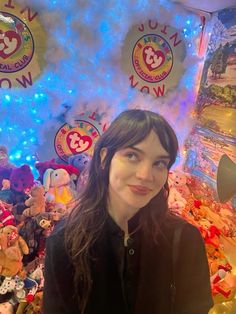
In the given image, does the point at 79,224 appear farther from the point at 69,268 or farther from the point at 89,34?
the point at 89,34

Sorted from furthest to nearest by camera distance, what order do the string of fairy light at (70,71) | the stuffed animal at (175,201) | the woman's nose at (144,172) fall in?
the stuffed animal at (175,201) → the string of fairy light at (70,71) → the woman's nose at (144,172)

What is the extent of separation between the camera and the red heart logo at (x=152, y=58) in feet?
4.24

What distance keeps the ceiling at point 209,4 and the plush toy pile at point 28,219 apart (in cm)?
72

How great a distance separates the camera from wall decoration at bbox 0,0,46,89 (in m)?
1.14

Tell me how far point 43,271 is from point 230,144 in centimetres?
87

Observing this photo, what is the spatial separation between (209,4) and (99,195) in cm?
86

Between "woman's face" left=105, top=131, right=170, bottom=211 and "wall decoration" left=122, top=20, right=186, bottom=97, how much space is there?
297 mm

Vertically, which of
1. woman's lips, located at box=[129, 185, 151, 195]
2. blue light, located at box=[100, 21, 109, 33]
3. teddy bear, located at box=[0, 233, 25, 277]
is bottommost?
teddy bear, located at box=[0, 233, 25, 277]

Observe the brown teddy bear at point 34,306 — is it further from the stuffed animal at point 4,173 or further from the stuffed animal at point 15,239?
the stuffed animal at point 4,173

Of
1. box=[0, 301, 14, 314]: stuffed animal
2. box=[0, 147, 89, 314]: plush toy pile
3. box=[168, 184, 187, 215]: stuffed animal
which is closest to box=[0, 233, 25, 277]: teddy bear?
box=[0, 147, 89, 314]: plush toy pile

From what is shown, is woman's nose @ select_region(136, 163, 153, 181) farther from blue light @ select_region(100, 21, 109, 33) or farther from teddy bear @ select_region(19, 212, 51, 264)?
blue light @ select_region(100, 21, 109, 33)

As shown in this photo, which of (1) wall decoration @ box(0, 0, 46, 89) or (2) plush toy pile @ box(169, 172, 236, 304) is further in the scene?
(2) plush toy pile @ box(169, 172, 236, 304)

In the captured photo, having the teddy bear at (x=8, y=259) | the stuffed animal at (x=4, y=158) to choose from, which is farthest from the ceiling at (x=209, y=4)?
the teddy bear at (x=8, y=259)

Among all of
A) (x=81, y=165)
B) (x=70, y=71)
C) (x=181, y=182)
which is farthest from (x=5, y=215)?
(x=181, y=182)
